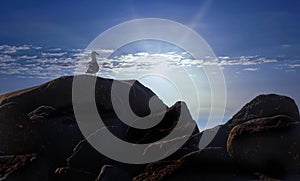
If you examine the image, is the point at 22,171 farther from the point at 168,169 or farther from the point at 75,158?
the point at 168,169

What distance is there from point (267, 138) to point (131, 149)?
5.71 metres

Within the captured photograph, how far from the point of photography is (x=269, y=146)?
45.1ft

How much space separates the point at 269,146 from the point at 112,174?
5.44 m

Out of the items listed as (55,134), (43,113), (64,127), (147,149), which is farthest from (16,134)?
(147,149)

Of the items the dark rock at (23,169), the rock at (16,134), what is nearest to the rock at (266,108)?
the dark rock at (23,169)

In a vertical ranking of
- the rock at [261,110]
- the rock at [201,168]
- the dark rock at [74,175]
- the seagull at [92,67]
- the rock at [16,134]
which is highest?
the seagull at [92,67]

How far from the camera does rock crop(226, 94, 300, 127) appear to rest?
17.2 metres

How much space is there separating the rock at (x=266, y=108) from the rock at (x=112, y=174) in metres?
5.29

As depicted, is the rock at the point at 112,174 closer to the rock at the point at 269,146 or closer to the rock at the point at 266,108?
the rock at the point at 269,146

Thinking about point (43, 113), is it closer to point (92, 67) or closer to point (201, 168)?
point (92, 67)

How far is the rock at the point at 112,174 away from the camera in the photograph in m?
14.3

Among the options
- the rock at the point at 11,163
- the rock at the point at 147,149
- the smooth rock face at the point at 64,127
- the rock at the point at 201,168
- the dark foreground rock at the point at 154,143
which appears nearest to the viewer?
the rock at the point at 201,168

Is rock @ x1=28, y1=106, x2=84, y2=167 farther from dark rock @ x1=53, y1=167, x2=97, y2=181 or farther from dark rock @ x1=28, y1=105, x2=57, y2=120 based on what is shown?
dark rock @ x1=53, y1=167, x2=97, y2=181

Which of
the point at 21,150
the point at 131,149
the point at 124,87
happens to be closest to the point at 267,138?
the point at 131,149
